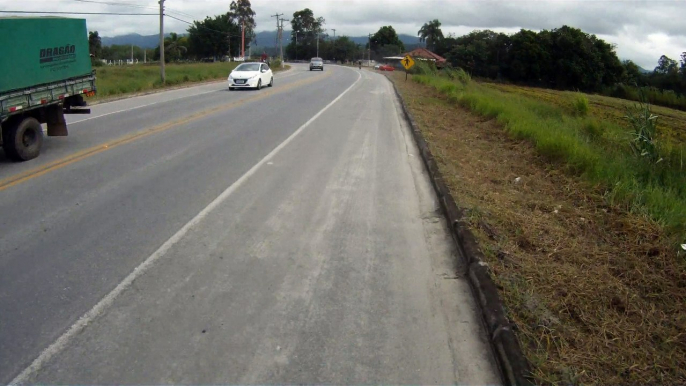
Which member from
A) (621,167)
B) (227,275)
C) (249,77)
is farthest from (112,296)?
(249,77)

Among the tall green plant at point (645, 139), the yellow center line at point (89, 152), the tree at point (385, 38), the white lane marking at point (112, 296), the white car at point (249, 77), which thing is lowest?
the white lane marking at point (112, 296)

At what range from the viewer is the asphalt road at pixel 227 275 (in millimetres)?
3867

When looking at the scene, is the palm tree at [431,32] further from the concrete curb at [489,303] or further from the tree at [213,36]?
the concrete curb at [489,303]

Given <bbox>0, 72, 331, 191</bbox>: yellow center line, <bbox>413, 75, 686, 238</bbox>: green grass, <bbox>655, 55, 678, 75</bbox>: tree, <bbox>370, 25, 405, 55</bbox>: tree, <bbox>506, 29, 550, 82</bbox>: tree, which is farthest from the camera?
<bbox>370, 25, 405, 55</bbox>: tree

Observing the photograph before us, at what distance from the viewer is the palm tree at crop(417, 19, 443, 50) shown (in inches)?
5482

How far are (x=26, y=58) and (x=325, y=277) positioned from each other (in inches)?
329

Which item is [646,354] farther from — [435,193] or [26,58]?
[26,58]

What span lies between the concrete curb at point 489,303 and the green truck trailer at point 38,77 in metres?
7.67

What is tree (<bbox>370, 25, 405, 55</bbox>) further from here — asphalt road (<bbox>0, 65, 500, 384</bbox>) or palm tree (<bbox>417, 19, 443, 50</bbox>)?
Result: asphalt road (<bbox>0, 65, 500, 384</bbox>)

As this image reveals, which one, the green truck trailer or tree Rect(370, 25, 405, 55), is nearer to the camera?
the green truck trailer

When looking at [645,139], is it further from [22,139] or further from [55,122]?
[55,122]

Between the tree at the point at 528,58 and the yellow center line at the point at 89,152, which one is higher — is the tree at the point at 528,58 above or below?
above

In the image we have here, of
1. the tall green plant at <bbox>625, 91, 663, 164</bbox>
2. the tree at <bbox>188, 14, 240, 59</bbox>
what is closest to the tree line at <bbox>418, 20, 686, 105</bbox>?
the tree at <bbox>188, 14, 240, 59</bbox>

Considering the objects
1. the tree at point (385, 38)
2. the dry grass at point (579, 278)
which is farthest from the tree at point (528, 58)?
the tree at point (385, 38)
